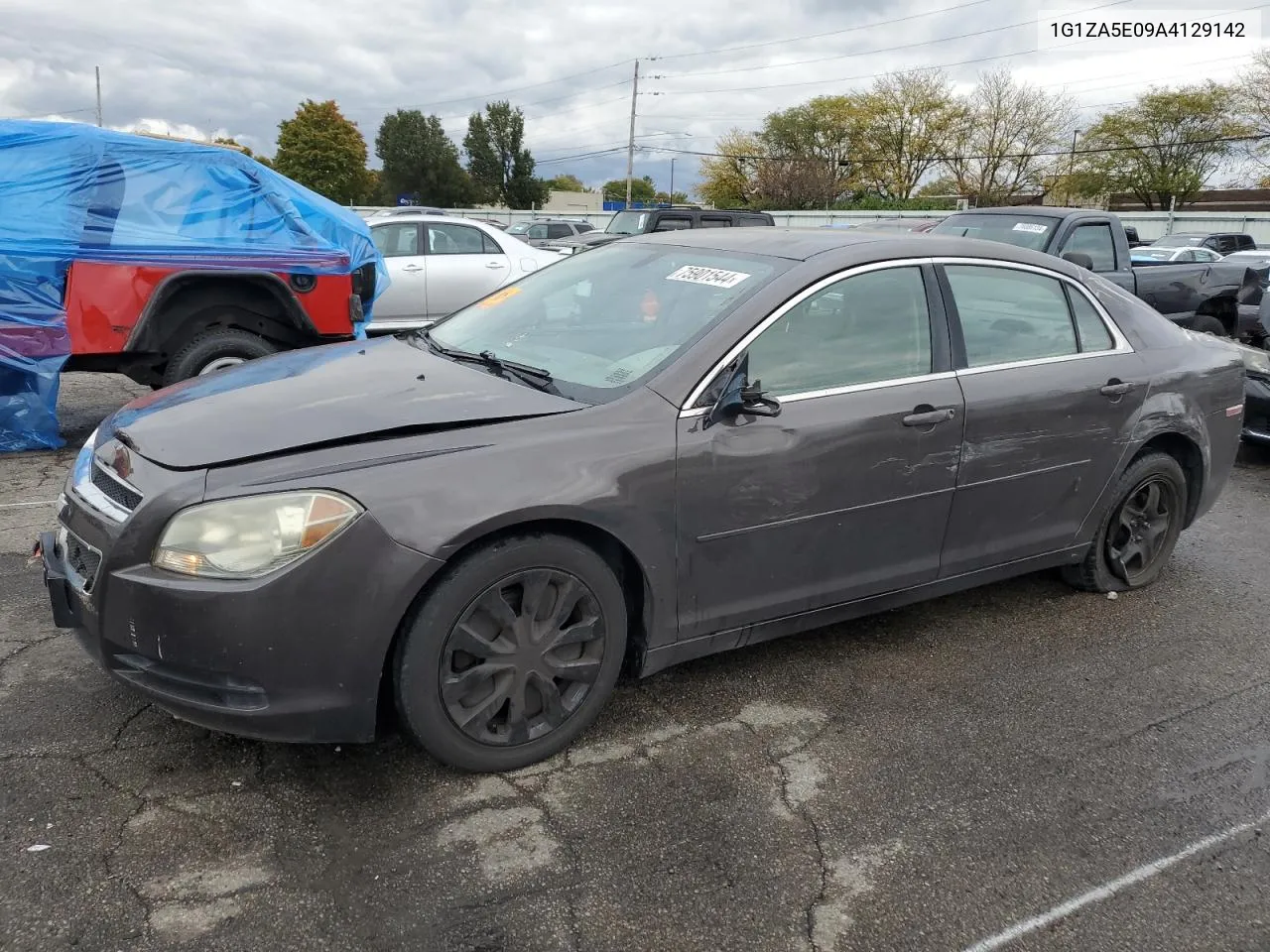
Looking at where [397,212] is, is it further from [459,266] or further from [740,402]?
[740,402]

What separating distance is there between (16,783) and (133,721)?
1.28ft

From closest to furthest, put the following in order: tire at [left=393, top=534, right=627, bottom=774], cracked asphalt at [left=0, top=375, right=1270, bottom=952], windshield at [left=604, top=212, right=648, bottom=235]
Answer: cracked asphalt at [left=0, top=375, right=1270, bottom=952], tire at [left=393, top=534, right=627, bottom=774], windshield at [left=604, top=212, right=648, bottom=235]

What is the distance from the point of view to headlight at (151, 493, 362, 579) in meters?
2.48

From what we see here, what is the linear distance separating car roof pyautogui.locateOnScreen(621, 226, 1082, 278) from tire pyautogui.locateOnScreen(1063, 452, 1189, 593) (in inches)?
37.3

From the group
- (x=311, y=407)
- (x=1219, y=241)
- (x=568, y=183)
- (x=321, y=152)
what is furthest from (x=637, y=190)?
(x=311, y=407)

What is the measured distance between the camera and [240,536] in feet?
8.17

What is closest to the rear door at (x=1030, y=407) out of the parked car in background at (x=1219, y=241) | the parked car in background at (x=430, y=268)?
the parked car in background at (x=430, y=268)

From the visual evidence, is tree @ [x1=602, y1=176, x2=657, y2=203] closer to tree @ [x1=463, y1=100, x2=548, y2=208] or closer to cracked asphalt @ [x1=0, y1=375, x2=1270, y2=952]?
tree @ [x1=463, y1=100, x2=548, y2=208]

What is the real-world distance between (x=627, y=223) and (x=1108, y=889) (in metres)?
17.5

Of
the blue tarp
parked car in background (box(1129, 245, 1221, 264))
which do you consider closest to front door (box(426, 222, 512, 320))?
the blue tarp

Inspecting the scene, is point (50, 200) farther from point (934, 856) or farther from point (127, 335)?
point (934, 856)

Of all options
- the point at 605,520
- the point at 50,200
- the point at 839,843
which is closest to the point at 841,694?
the point at 839,843

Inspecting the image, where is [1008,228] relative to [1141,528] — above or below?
above

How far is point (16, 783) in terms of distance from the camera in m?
2.72
